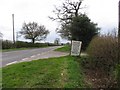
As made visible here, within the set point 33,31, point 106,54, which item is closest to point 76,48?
point 106,54

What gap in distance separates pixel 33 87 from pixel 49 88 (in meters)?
0.45

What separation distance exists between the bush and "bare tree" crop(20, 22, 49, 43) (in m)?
75.0

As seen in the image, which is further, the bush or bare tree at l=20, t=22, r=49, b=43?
bare tree at l=20, t=22, r=49, b=43

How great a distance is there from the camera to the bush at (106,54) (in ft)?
38.8

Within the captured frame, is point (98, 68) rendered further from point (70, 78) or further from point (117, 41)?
point (70, 78)

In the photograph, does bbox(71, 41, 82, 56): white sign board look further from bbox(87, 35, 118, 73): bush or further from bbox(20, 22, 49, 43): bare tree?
bbox(20, 22, 49, 43): bare tree

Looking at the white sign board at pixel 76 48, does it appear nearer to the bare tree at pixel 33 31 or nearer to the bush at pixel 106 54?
the bush at pixel 106 54

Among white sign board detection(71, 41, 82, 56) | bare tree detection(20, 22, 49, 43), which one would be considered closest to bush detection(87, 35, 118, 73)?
white sign board detection(71, 41, 82, 56)

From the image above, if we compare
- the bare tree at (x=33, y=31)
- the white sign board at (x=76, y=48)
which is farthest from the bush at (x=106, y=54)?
the bare tree at (x=33, y=31)

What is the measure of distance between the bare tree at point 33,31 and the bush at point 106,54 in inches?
2953

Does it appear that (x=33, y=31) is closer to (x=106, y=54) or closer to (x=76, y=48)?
(x=76, y=48)

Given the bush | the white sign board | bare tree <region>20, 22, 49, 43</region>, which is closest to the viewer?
the bush

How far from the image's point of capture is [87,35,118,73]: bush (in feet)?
38.8

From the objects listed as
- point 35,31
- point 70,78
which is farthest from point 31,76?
point 35,31
